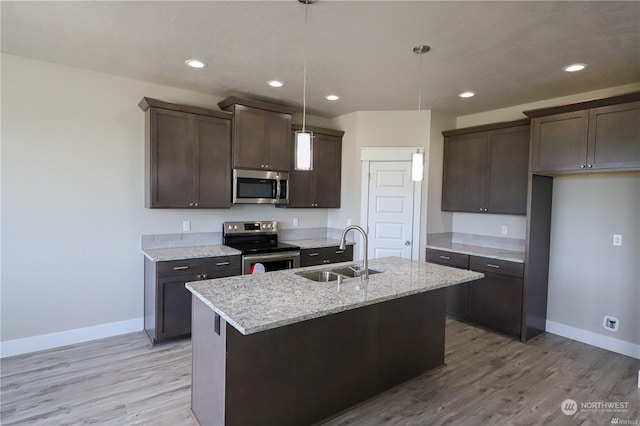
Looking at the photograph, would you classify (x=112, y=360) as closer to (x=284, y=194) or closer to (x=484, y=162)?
(x=284, y=194)

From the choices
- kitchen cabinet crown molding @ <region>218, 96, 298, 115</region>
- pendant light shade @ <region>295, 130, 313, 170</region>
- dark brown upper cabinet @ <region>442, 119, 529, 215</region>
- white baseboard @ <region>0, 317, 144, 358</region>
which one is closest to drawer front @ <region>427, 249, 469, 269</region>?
dark brown upper cabinet @ <region>442, 119, 529, 215</region>

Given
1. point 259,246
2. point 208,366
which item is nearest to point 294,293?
point 208,366

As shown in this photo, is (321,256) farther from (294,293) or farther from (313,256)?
(294,293)

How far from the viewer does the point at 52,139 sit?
3.28 metres

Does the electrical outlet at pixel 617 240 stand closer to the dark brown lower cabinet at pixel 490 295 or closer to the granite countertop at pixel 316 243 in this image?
the dark brown lower cabinet at pixel 490 295

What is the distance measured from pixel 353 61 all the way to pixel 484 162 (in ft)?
7.43

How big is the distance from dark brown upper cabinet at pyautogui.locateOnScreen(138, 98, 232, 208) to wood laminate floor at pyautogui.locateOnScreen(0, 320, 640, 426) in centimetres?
149

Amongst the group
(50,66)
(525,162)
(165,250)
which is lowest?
(165,250)

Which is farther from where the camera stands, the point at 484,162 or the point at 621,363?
the point at 484,162

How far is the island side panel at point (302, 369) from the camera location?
1938mm

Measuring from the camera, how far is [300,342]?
2172 mm

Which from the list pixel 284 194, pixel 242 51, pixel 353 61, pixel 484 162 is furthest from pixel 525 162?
pixel 242 51

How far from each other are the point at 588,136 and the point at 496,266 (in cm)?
156

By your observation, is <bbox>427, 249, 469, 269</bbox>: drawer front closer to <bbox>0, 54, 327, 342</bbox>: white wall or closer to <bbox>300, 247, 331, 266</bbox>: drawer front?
<bbox>300, 247, 331, 266</bbox>: drawer front
